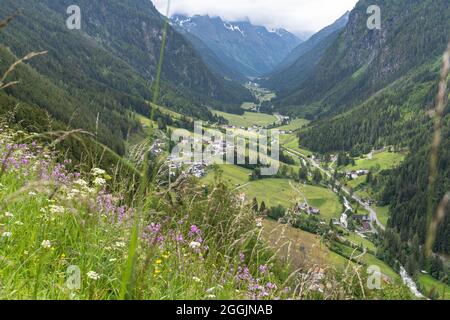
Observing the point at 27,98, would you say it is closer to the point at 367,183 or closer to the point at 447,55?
the point at 447,55

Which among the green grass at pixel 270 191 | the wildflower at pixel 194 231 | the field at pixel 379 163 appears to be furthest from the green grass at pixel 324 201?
the wildflower at pixel 194 231

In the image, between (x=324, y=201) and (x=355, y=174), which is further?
(x=355, y=174)

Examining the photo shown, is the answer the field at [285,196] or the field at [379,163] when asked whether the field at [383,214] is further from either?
the field at [379,163]

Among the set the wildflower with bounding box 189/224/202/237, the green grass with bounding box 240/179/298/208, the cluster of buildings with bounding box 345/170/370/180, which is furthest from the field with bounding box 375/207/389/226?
the wildflower with bounding box 189/224/202/237

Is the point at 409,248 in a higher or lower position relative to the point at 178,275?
lower

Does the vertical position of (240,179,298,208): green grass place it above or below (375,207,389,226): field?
above

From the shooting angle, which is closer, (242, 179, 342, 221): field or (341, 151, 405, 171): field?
(242, 179, 342, 221): field

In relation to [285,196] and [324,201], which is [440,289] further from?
[324,201]

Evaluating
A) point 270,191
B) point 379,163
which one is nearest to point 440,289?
point 270,191

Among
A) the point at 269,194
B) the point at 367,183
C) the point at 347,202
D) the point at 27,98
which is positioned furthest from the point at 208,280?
the point at 367,183

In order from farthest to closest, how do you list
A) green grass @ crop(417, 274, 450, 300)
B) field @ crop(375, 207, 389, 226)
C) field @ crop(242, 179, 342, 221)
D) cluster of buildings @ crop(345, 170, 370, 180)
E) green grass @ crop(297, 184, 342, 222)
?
cluster of buildings @ crop(345, 170, 370, 180), field @ crop(375, 207, 389, 226), green grass @ crop(297, 184, 342, 222), field @ crop(242, 179, 342, 221), green grass @ crop(417, 274, 450, 300)

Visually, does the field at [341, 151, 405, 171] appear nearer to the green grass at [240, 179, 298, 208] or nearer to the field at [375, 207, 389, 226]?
the field at [375, 207, 389, 226]
